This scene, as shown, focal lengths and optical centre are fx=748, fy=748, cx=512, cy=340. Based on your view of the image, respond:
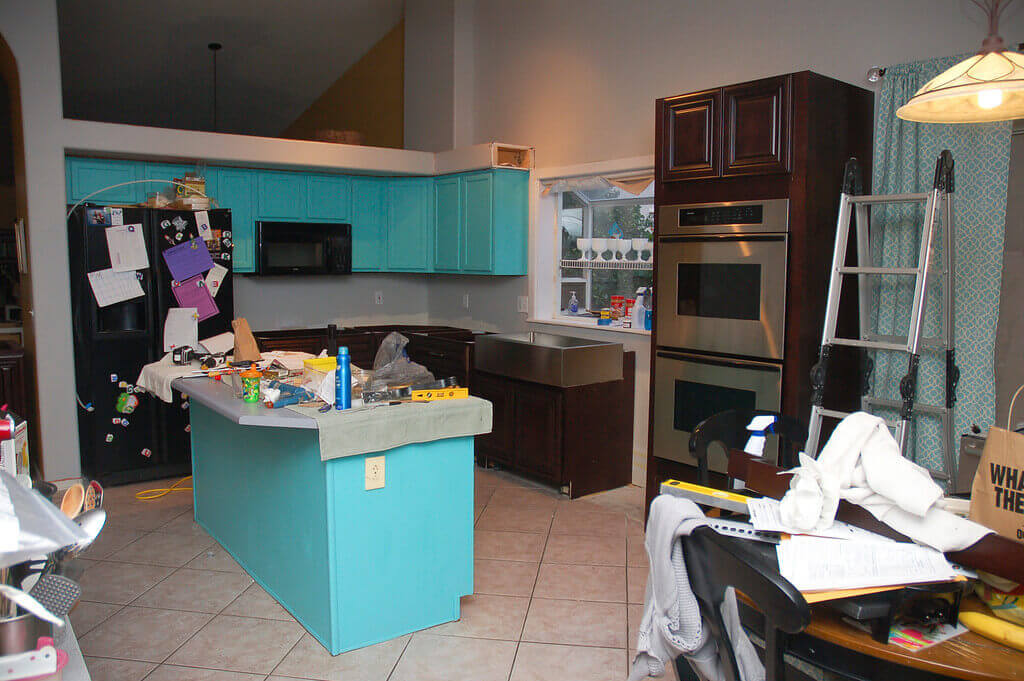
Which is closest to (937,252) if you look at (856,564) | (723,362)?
(723,362)

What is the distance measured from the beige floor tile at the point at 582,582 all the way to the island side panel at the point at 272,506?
984mm

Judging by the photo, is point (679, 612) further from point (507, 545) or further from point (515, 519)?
point (515, 519)

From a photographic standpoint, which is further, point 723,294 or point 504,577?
point 723,294

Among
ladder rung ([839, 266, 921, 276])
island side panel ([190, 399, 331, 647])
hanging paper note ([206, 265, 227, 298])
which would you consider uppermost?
ladder rung ([839, 266, 921, 276])

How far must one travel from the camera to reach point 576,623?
9.77 feet

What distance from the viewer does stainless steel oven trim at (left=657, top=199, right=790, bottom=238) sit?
3309mm

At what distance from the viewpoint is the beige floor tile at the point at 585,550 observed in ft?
11.8

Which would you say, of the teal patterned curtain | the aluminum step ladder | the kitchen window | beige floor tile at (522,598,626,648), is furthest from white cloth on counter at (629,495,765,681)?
the kitchen window

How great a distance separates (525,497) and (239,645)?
210 cm

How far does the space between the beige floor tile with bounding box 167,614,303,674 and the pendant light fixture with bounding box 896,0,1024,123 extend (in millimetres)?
2758

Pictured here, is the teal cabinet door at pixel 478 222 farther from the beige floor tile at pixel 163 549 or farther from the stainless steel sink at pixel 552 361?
the beige floor tile at pixel 163 549

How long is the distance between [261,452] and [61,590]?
2159 millimetres

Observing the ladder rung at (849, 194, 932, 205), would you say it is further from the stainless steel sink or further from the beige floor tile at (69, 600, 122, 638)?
the beige floor tile at (69, 600, 122, 638)

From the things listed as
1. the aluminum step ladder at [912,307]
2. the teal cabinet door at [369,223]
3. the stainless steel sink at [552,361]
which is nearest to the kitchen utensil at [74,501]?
the aluminum step ladder at [912,307]
